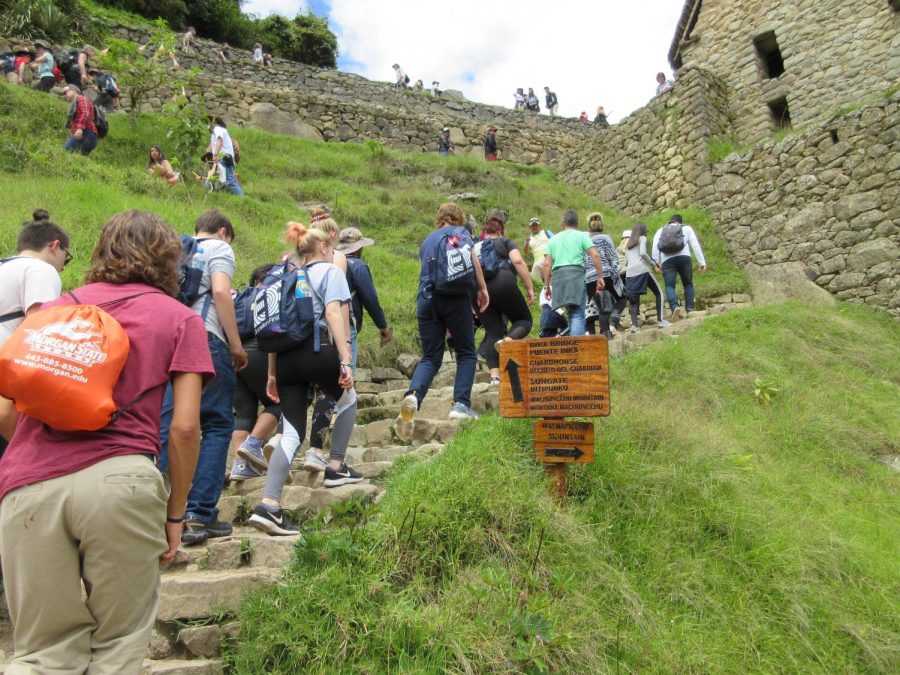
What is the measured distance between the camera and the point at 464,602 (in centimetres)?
282

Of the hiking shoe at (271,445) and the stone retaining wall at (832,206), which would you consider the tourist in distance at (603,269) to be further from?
the stone retaining wall at (832,206)

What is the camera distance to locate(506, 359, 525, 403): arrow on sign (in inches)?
148

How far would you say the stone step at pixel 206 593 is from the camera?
290 centimetres

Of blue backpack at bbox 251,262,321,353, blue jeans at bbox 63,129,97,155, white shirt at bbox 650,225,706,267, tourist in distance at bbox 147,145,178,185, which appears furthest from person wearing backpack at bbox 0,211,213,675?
blue jeans at bbox 63,129,97,155

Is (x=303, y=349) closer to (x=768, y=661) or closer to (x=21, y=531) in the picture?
(x=21, y=531)

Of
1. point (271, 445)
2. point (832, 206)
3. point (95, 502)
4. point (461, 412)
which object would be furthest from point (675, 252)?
point (95, 502)

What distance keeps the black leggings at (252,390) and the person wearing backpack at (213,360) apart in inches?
28.6

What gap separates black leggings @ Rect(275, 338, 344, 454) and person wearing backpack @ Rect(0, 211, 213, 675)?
1.55 meters

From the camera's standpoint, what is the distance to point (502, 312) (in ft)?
19.0

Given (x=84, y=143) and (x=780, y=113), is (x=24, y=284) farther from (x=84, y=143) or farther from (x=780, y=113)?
(x=780, y=113)

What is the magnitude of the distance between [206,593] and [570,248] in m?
4.49

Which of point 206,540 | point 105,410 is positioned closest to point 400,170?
point 206,540

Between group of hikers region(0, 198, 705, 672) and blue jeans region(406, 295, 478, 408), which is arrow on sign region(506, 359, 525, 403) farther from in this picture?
blue jeans region(406, 295, 478, 408)

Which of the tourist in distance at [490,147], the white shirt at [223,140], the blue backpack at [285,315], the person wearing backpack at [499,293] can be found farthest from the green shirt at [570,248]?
the tourist in distance at [490,147]
